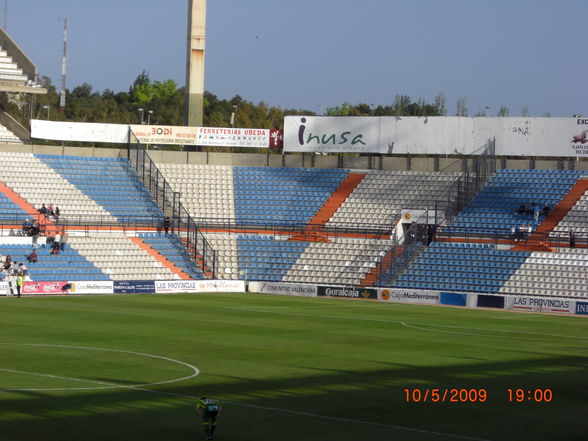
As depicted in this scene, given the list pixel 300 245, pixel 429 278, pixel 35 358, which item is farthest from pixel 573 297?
pixel 35 358

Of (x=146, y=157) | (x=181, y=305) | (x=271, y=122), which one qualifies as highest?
(x=271, y=122)

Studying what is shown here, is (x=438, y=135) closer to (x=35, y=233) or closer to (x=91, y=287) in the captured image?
(x=91, y=287)

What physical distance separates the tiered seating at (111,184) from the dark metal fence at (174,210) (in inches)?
25.2

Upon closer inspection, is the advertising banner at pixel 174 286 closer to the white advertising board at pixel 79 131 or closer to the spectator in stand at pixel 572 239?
the white advertising board at pixel 79 131

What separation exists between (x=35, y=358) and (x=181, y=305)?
2053 centimetres

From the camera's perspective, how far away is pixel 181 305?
47062mm

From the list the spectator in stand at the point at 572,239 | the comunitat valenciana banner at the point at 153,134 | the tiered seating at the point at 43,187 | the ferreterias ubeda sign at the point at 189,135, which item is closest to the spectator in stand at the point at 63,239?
the tiered seating at the point at 43,187

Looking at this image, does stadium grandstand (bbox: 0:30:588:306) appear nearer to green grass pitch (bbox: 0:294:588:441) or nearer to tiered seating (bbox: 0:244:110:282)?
tiered seating (bbox: 0:244:110:282)

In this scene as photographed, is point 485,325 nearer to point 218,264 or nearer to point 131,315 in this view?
point 131,315

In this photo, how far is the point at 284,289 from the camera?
5803 cm

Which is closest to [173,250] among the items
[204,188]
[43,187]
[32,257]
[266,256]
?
[266,256]

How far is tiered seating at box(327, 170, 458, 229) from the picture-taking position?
2633 inches

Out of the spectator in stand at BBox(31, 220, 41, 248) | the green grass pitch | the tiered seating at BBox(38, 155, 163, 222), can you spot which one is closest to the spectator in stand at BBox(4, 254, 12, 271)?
the spectator in stand at BBox(31, 220, 41, 248)

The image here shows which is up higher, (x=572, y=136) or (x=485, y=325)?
(x=572, y=136)
